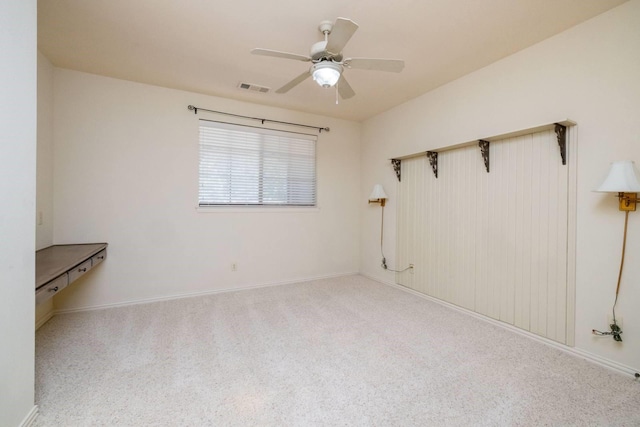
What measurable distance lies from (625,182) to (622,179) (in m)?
0.03

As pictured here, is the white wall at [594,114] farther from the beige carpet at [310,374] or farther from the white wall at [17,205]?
the white wall at [17,205]

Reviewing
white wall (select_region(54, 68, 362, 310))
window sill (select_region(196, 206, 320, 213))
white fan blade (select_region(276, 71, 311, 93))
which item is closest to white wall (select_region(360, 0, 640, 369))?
white fan blade (select_region(276, 71, 311, 93))

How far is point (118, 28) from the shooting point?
2.31 metres

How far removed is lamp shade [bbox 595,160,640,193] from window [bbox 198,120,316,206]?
340 centimetres

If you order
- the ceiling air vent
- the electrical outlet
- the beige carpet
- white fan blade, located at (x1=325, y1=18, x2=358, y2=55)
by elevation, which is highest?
the ceiling air vent

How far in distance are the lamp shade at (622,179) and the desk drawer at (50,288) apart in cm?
379

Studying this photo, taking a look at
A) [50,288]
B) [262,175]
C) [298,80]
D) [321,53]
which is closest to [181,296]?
[50,288]

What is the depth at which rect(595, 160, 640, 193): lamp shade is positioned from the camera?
1.82 m

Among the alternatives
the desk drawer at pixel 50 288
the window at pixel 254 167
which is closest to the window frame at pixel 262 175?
the window at pixel 254 167

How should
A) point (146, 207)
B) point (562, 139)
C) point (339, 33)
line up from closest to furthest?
1. point (339, 33)
2. point (562, 139)
3. point (146, 207)

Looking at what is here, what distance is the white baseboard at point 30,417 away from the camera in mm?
1443

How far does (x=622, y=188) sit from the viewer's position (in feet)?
5.97

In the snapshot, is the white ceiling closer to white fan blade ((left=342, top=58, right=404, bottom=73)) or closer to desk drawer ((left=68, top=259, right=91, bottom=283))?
white fan blade ((left=342, top=58, right=404, bottom=73))

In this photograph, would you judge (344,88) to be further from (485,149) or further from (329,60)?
(485,149)
